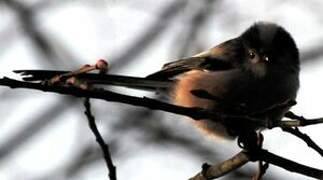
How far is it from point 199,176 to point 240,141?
0.82ft

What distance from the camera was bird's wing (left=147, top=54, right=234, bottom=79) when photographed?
3.26m

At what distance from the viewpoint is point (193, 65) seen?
3.34m

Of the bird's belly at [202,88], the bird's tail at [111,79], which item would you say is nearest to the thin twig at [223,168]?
the bird's tail at [111,79]

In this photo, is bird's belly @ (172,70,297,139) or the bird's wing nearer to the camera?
bird's belly @ (172,70,297,139)

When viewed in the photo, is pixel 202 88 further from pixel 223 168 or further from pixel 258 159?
pixel 258 159

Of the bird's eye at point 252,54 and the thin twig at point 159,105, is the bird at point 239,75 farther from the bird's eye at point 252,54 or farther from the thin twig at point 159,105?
the thin twig at point 159,105

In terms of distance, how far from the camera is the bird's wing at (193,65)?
10.7 ft

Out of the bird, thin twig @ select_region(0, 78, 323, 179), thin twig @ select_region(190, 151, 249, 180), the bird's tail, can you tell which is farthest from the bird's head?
thin twig @ select_region(0, 78, 323, 179)

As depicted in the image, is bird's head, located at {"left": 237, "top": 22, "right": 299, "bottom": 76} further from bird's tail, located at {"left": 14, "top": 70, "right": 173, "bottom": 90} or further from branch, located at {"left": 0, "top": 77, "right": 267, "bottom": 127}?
branch, located at {"left": 0, "top": 77, "right": 267, "bottom": 127}

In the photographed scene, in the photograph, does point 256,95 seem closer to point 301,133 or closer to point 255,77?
point 255,77

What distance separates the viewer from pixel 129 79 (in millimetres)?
2760

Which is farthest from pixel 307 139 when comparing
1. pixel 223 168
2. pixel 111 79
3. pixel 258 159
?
pixel 111 79

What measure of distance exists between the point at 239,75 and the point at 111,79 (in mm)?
789

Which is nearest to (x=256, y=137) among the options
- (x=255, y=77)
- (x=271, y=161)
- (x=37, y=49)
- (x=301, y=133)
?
(x=271, y=161)
